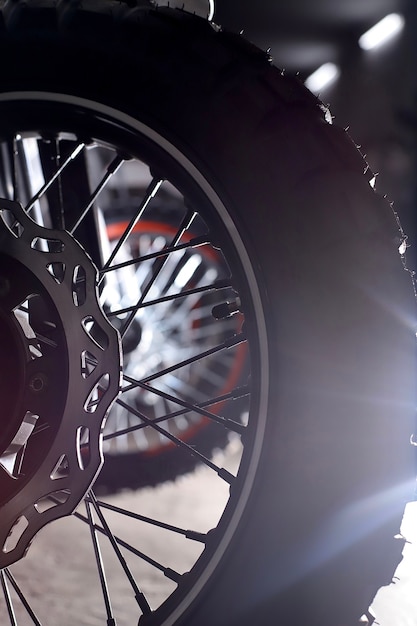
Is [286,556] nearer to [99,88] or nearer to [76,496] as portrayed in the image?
[76,496]

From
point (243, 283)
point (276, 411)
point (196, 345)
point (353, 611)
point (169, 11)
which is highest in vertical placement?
point (196, 345)

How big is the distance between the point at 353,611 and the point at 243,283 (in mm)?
281

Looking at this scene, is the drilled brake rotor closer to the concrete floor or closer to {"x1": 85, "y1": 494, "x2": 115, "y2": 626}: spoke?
{"x1": 85, "y1": 494, "x2": 115, "y2": 626}: spoke

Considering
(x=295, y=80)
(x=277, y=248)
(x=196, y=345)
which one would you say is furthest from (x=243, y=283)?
(x=196, y=345)

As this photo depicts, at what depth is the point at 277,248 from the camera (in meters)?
0.57

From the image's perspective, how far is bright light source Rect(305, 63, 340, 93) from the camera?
441 cm

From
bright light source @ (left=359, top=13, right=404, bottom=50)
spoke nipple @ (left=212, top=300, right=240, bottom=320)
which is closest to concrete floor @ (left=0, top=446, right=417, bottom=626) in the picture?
spoke nipple @ (left=212, top=300, right=240, bottom=320)

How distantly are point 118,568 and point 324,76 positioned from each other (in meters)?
4.05

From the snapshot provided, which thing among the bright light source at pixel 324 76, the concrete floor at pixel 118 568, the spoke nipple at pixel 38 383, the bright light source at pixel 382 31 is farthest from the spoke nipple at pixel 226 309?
the bright light source at pixel 324 76

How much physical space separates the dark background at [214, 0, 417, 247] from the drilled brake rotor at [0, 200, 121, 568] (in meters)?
2.14

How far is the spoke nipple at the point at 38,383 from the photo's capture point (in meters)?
0.59

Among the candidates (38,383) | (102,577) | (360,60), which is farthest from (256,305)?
(360,60)

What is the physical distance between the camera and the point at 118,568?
1.07m

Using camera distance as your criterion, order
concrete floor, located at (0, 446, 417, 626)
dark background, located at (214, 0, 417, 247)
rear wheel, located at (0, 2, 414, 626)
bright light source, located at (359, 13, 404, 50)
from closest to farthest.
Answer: rear wheel, located at (0, 2, 414, 626) < concrete floor, located at (0, 446, 417, 626) < dark background, located at (214, 0, 417, 247) < bright light source, located at (359, 13, 404, 50)
